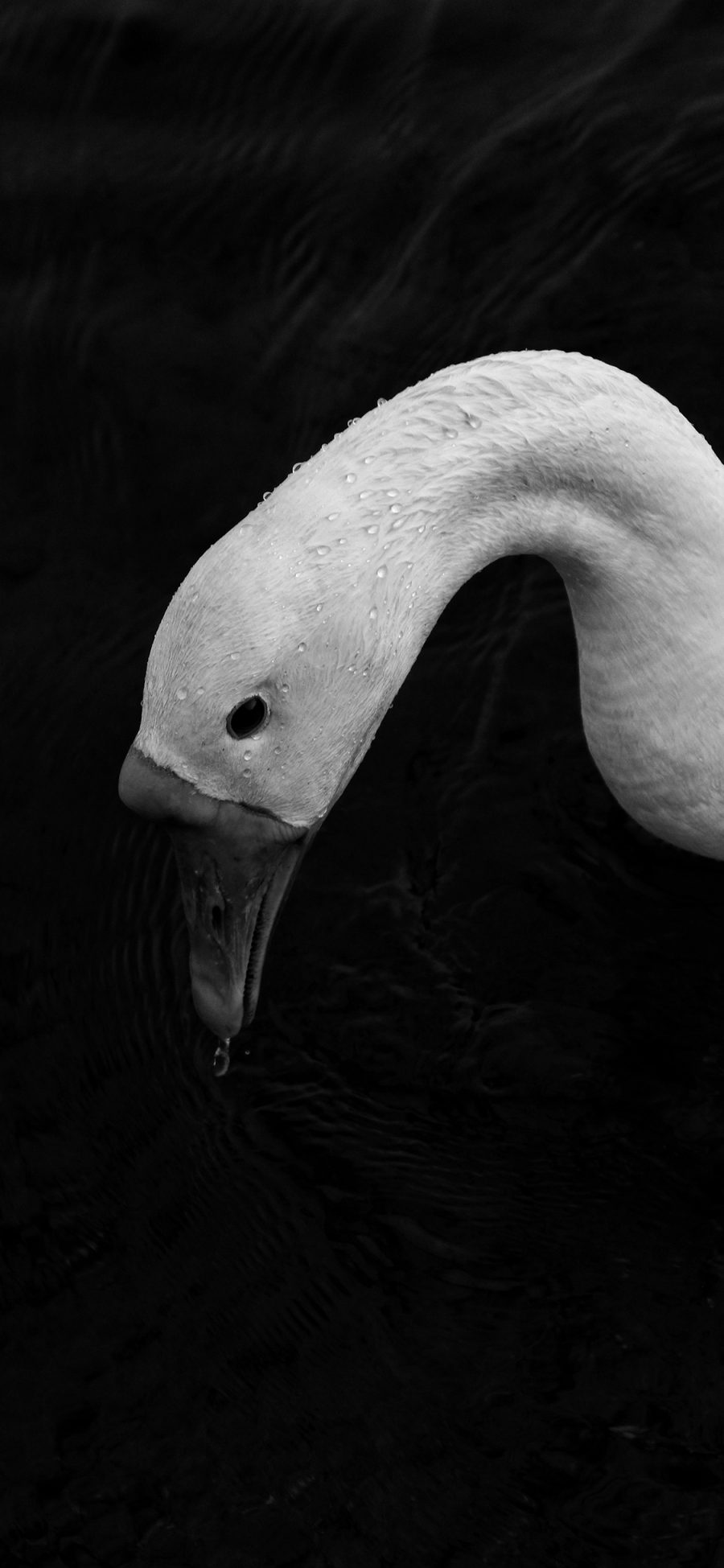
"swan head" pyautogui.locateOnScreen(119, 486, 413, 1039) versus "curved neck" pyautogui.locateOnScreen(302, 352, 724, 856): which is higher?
"curved neck" pyautogui.locateOnScreen(302, 352, 724, 856)

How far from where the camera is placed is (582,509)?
492cm

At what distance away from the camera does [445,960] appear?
21.1 feet

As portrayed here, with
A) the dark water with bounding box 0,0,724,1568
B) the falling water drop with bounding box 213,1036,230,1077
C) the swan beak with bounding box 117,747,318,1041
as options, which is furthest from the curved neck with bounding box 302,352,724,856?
the falling water drop with bounding box 213,1036,230,1077

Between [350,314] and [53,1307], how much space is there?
14.5 feet

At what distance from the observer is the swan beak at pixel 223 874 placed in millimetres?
4605

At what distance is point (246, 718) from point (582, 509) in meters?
1.10

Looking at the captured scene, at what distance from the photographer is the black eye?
4453 millimetres

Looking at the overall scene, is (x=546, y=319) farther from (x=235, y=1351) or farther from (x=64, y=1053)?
(x=235, y=1351)

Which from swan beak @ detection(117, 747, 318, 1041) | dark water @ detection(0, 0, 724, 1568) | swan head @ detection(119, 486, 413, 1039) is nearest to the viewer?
swan head @ detection(119, 486, 413, 1039)

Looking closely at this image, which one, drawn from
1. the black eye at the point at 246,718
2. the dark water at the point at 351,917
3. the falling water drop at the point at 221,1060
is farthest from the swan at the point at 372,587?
the dark water at the point at 351,917

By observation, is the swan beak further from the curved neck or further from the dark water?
the dark water

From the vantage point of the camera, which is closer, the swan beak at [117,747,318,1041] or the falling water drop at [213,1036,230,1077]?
the swan beak at [117,747,318,1041]

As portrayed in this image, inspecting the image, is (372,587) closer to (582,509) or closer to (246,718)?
(246,718)

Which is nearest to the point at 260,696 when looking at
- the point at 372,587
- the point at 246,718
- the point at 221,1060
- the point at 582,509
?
the point at 246,718
